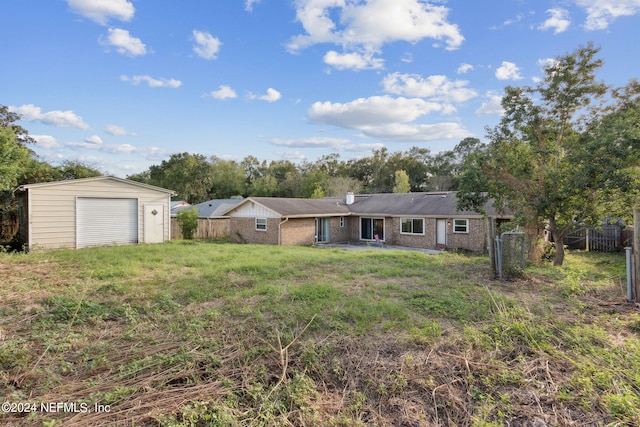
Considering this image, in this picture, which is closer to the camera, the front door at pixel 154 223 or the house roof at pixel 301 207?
the front door at pixel 154 223

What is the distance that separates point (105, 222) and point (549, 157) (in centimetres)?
1947

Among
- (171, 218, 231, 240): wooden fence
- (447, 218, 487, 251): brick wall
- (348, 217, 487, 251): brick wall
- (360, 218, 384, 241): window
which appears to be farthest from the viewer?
(360, 218, 384, 241): window

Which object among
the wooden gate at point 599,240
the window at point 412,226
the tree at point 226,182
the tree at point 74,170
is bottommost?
the wooden gate at point 599,240

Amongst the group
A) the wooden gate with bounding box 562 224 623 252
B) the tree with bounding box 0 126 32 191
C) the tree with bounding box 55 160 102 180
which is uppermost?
the tree with bounding box 55 160 102 180

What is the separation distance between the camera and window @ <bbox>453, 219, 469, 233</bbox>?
1745 centimetres

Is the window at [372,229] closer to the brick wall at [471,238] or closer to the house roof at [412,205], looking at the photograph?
the house roof at [412,205]

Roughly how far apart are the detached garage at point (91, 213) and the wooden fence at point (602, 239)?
20.6m

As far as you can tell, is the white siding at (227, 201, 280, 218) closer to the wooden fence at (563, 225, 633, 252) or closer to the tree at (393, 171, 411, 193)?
the wooden fence at (563, 225, 633, 252)

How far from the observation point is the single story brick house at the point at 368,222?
58.3 feet

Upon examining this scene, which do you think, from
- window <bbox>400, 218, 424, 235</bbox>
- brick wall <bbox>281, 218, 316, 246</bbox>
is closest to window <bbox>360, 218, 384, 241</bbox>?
window <bbox>400, 218, 424, 235</bbox>

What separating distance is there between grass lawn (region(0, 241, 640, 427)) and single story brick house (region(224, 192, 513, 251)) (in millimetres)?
10668

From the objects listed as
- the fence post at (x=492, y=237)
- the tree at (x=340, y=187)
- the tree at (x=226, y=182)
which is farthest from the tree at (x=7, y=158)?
the tree at (x=226, y=182)

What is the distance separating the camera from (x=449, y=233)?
18.1 meters

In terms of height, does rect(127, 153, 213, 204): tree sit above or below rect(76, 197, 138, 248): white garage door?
above
